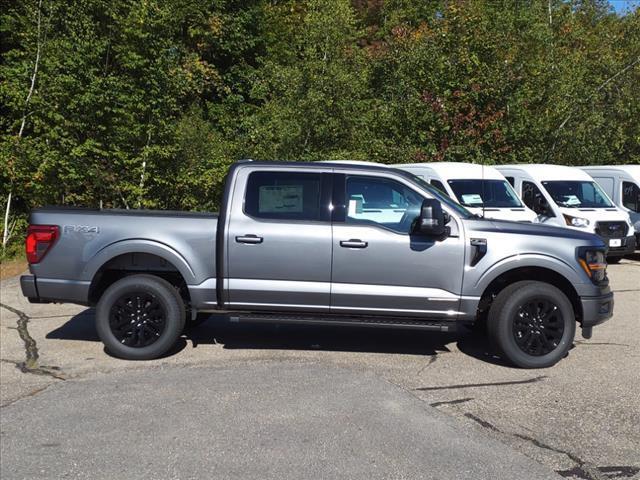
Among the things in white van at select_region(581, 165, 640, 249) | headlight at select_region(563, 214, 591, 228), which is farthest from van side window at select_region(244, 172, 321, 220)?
white van at select_region(581, 165, 640, 249)

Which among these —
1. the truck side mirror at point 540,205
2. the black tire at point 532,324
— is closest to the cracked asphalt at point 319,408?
the black tire at point 532,324

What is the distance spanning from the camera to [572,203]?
1382cm

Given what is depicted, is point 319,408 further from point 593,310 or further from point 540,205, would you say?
point 540,205

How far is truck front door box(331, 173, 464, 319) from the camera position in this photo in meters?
5.99

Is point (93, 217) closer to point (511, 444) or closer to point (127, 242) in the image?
point (127, 242)

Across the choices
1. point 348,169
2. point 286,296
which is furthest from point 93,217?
point 348,169

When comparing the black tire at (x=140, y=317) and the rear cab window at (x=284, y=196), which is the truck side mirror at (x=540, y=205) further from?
the black tire at (x=140, y=317)

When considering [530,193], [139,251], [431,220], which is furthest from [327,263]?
[530,193]

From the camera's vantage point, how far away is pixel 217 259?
611 centimetres

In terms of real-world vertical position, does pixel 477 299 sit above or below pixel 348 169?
below

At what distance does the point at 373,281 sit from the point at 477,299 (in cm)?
100

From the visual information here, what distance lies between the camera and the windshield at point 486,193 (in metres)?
12.4

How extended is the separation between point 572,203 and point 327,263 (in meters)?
9.53

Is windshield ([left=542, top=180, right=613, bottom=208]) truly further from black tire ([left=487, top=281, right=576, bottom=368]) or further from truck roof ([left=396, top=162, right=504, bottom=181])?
black tire ([left=487, top=281, right=576, bottom=368])
